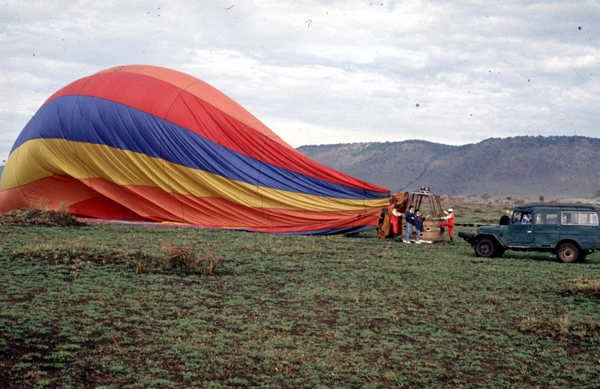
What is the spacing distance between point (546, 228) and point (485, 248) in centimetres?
181

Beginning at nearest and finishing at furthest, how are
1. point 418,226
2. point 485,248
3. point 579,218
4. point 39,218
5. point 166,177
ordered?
point 579,218 < point 485,248 < point 418,226 < point 39,218 < point 166,177

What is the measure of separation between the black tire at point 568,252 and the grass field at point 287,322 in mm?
1131

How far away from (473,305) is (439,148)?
15086 centimetres

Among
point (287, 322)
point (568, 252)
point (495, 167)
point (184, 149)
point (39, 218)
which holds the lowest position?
point (287, 322)

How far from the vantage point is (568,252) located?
59.1 ft

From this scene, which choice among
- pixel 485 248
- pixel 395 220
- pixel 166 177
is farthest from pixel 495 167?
pixel 485 248

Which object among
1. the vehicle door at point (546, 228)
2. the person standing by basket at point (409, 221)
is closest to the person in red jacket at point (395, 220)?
the person standing by basket at point (409, 221)

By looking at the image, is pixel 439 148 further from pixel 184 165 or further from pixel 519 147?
pixel 184 165

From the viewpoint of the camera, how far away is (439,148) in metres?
158

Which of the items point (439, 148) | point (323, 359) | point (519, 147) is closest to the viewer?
point (323, 359)

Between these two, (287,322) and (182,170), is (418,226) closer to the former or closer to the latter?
(182,170)

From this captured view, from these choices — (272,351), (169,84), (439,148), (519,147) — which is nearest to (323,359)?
(272,351)

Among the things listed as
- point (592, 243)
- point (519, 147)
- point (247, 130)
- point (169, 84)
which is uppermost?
point (519, 147)

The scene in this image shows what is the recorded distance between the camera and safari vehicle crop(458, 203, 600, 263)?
17719 mm
